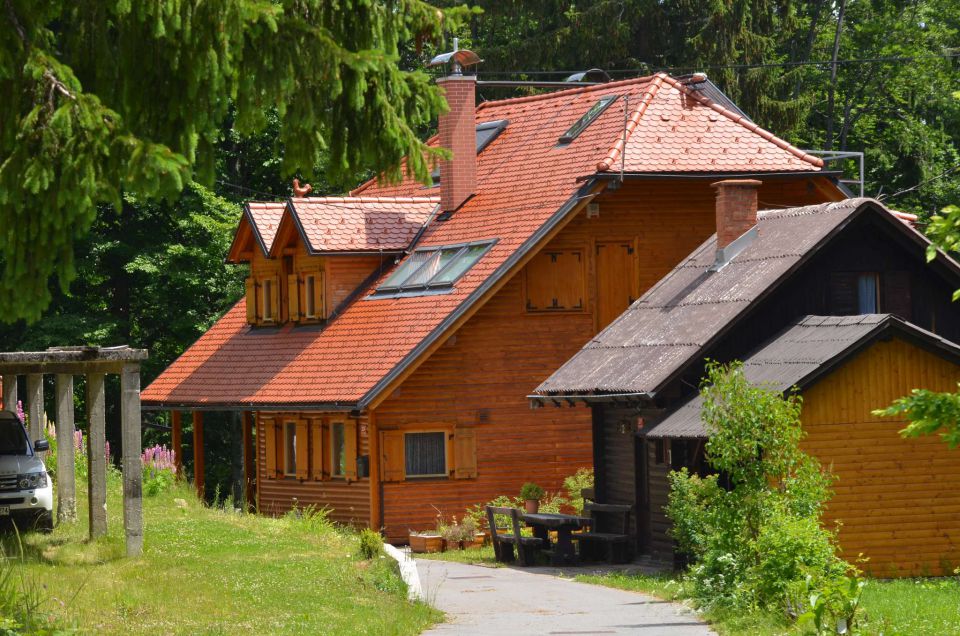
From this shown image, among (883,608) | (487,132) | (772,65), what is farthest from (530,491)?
(772,65)

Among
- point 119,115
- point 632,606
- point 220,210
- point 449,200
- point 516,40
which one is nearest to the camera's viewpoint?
point 119,115

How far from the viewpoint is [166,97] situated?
1292 cm

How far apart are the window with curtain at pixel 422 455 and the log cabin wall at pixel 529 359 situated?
0.23 meters

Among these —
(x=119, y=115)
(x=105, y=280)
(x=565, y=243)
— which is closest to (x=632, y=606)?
(x=119, y=115)

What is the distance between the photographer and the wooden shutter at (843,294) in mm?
25344

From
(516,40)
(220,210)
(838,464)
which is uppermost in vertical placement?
(516,40)

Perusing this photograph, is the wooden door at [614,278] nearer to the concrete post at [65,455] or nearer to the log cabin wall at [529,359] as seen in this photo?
the log cabin wall at [529,359]

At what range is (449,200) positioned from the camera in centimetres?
3441

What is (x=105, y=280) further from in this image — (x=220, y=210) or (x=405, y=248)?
(x=405, y=248)

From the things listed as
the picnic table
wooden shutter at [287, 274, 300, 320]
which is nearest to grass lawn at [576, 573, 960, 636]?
the picnic table

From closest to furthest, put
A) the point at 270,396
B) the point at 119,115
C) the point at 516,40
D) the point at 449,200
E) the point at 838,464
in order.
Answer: the point at 119,115, the point at 838,464, the point at 270,396, the point at 449,200, the point at 516,40

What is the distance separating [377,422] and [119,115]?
18.3 meters

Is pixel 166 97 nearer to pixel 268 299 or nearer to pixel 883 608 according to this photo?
pixel 883 608

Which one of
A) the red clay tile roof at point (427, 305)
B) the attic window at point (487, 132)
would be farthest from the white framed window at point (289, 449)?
the attic window at point (487, 132)
